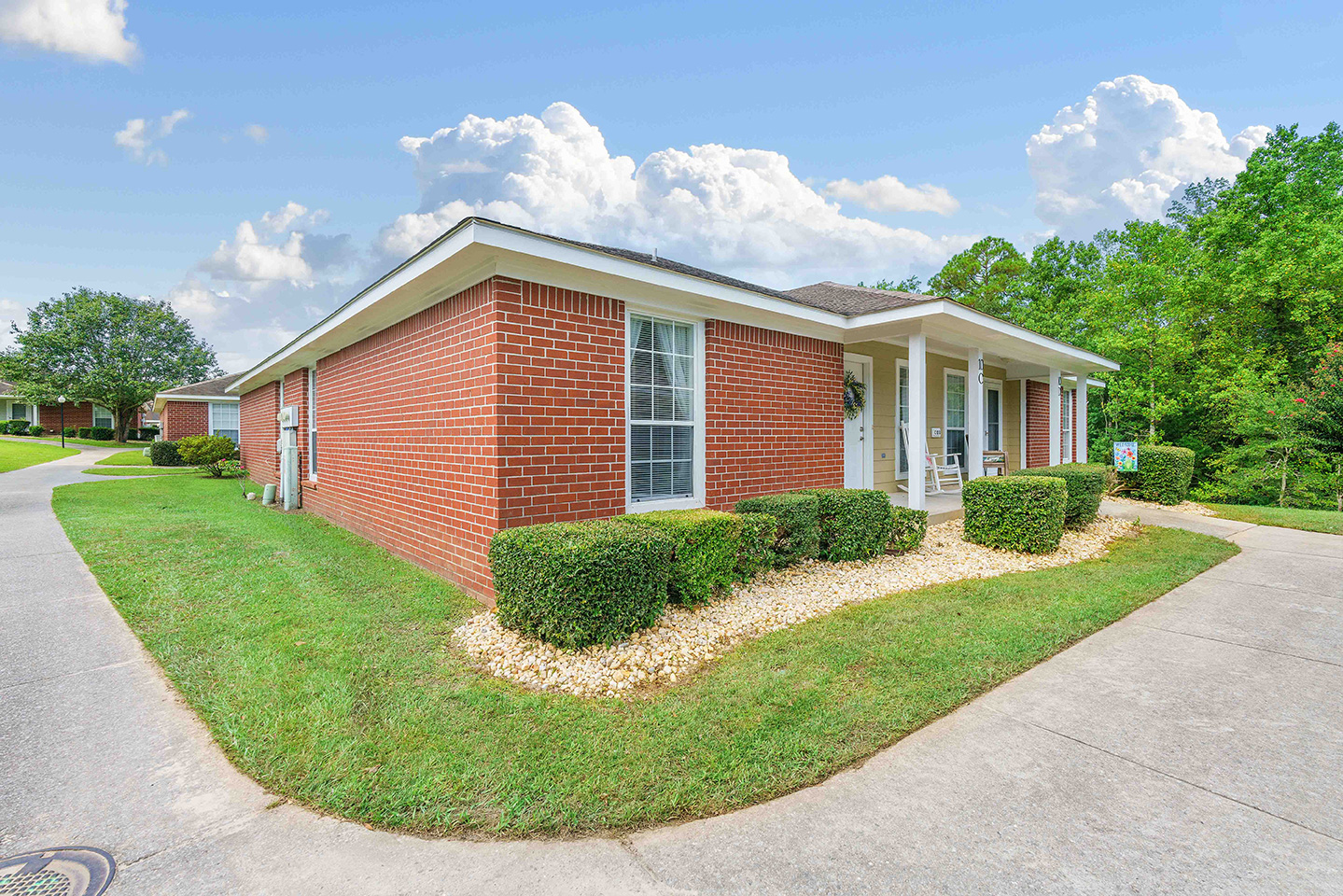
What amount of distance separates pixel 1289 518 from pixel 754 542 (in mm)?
10495

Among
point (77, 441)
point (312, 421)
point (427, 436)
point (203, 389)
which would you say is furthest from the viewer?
point (77, 441)

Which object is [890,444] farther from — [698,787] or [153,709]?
[153,709]

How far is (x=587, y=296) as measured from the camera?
529 centimetres

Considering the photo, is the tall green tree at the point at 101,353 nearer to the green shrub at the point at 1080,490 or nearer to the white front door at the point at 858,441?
the white front door at the point at 858,441

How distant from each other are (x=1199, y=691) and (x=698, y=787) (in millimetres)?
3092

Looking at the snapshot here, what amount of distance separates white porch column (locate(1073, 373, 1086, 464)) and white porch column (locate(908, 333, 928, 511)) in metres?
8.08

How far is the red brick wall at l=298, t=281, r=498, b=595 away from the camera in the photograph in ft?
16.0

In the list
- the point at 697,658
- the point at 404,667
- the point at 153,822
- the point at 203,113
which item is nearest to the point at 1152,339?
the point at 697,658

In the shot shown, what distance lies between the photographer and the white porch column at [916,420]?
7.38m

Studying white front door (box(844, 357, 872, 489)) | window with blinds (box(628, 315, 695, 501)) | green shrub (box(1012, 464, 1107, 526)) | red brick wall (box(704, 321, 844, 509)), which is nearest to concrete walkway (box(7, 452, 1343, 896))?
window with blinds (box(628, 315, 695, 501))

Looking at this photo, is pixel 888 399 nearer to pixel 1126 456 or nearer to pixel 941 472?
pixel 941 472

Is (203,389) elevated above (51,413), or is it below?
above

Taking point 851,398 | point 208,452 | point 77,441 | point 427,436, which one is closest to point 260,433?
point 208,452

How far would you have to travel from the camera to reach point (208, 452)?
1794cm
